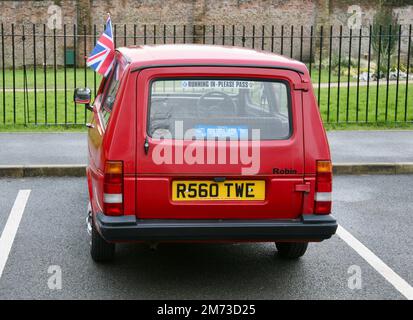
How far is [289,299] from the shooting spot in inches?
213

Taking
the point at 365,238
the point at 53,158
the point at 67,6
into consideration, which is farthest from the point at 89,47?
the point at 365,238

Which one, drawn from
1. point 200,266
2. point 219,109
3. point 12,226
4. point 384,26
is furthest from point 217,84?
point 384,26

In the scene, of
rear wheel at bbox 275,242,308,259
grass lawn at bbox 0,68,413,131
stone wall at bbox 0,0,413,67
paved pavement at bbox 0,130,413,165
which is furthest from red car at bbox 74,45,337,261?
stone wall at bbox 0,0,413,67

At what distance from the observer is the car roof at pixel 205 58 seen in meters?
5.46

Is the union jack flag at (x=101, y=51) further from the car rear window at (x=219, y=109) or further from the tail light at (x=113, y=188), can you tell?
the tail light at (x=113, y=188)

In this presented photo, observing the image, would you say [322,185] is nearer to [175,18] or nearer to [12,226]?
[12,226]

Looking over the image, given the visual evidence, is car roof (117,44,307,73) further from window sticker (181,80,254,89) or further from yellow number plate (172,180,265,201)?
yellow number plate (172,180,265,201)

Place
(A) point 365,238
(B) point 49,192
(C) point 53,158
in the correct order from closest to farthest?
(A) point 365,238 → (B) point 49,192 → (C) point 53,158

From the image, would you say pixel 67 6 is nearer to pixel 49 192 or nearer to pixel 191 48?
pixel 49 192

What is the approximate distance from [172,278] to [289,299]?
3.26 ft

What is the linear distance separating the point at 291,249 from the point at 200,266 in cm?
80

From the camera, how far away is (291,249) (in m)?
6.32
